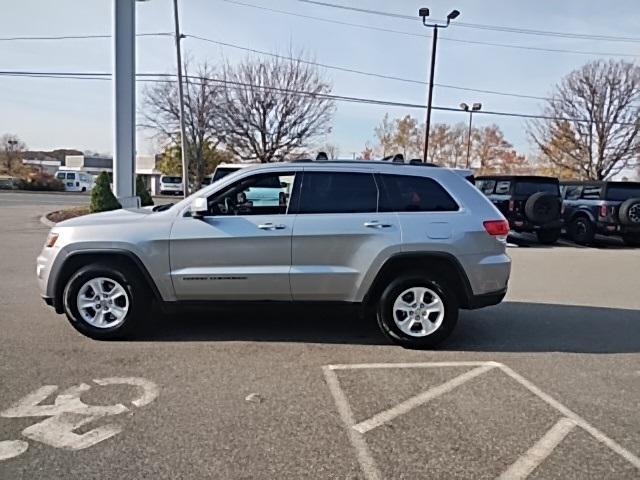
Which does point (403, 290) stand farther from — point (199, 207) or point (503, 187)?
point (503, 187)

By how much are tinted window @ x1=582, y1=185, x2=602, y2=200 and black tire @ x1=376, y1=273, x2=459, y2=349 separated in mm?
12310

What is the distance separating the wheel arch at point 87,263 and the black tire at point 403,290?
2235mm

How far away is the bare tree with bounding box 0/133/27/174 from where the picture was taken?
61697 millimetres

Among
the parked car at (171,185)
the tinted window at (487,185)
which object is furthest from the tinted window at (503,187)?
the parked car at (171,185)

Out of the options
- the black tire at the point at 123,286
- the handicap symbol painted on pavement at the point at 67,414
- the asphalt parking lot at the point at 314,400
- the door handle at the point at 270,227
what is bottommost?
the handicap symbol painted on pavement at the point at 67,414

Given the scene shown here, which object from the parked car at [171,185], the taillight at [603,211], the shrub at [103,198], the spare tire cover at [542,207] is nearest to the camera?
the spare tire cover at [542,207]

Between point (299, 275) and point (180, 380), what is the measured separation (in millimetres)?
1476

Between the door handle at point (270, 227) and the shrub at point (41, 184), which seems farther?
the shrub at point (41, 184)

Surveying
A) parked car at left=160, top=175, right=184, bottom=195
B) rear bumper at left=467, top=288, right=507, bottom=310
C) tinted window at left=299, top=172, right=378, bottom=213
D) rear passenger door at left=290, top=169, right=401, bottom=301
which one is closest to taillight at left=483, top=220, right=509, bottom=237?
rear bumper at left=467, top=288, right=507, bottom=310

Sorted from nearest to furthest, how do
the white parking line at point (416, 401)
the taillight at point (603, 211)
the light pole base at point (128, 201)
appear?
the white parking line at point (416, 401) → the taillight at point (603, 211) → the light pole base at point (128, 201)

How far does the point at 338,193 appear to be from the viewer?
494 centimetres

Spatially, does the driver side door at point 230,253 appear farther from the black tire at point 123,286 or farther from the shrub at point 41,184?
the shrub at point 41,184

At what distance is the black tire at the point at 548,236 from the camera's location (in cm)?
1436

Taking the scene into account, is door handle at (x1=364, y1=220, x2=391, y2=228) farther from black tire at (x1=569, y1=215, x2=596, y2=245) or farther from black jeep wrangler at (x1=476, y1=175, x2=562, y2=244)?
black tire at (x1=569, y1=215, x2=596, y2=245)
